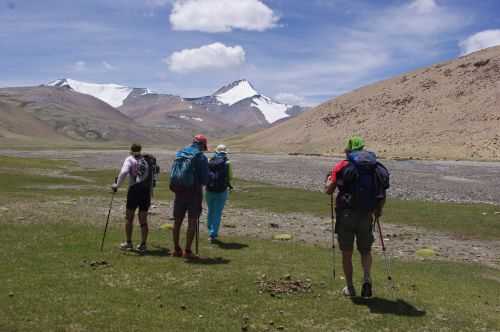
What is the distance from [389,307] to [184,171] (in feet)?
19.0

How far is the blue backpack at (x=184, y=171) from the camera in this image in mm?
13016

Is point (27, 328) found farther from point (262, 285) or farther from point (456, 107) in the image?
point (456, 107)

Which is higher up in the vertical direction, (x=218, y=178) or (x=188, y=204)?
(x=218, y=178)

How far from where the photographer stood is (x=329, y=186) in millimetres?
10031

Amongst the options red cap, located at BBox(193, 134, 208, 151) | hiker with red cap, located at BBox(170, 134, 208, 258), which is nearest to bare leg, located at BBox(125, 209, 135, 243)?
hiker with red cap, located at BBox(170, 134, 208, 258)

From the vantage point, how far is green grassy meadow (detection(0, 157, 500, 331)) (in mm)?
9062

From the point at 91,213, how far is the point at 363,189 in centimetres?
1501

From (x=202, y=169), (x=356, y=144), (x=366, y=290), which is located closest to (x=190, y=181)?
(x=202, y=169)

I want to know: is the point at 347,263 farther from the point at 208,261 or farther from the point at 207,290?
the point at 208,261

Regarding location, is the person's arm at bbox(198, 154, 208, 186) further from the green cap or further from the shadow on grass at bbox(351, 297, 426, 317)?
the shadow on grass at bbox(351, 297, 426, 317)

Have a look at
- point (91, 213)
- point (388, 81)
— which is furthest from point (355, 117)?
point (91, 213)

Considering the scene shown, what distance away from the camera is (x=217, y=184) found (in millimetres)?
15938

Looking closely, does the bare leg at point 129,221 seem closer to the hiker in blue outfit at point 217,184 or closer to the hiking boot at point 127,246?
the hiking boot at point 127,246

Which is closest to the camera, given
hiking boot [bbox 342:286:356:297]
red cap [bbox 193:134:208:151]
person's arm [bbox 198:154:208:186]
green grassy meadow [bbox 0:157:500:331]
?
green grassy meadow [bbox 0:157:500:331]
